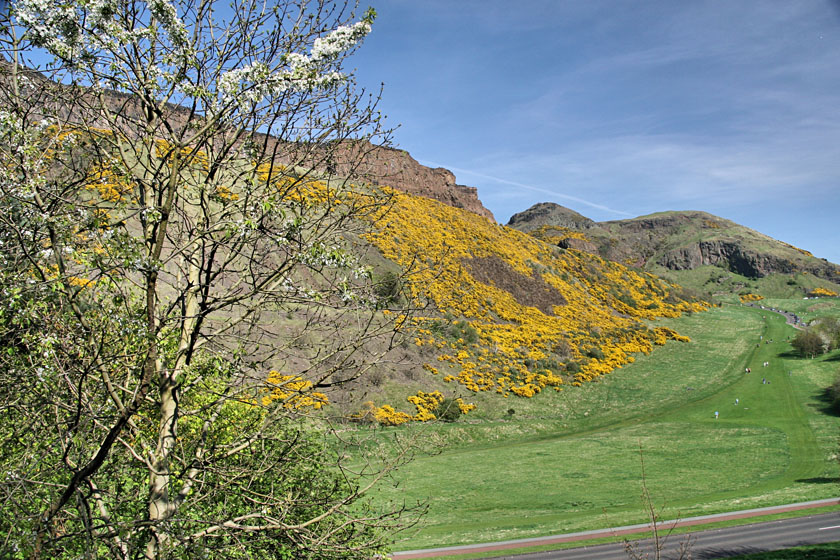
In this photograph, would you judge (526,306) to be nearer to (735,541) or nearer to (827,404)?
(827,404)

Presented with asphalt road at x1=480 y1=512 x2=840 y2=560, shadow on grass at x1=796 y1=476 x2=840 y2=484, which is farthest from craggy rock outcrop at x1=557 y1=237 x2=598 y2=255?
asphalt road at x1=480 y1=512 x2=840 y2=560

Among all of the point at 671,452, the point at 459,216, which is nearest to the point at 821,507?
the point at 671,452

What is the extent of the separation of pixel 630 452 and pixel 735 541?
1446 cm

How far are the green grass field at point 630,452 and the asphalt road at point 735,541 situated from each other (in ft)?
7.36

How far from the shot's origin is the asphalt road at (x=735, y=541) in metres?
20.4

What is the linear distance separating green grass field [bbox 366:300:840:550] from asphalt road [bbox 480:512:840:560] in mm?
2242

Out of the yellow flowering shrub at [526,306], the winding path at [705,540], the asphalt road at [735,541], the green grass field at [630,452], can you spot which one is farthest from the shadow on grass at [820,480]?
the yellow flowering shrub at [526,306]

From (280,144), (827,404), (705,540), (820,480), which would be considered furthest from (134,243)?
(827,404)

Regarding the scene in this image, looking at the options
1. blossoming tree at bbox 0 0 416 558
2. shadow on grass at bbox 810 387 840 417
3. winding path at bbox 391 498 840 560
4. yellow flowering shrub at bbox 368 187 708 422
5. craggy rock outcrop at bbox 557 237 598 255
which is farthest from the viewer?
craggy rock outcrop at bbox 557 237 598 255

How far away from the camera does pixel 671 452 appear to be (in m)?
37.5

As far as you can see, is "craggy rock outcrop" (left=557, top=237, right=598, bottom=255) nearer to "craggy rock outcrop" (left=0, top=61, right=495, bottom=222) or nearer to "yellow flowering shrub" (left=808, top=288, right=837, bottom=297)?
"craggy rock outcrop" (left=0, top=61, right=495, bottom=222)

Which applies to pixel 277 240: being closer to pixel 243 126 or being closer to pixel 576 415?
pixel 243 126

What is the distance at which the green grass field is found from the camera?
27312mm

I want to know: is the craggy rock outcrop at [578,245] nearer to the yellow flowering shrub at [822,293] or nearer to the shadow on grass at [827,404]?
the shadow on grass at [827,404]
